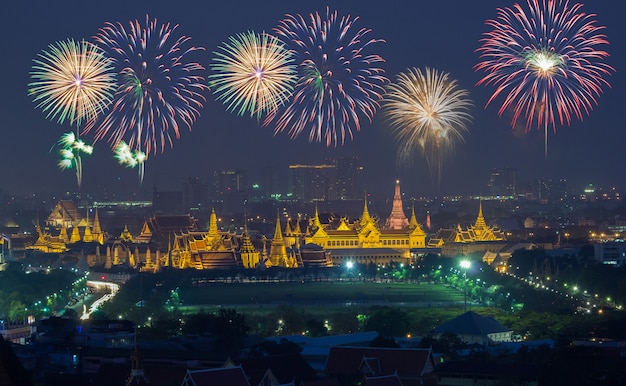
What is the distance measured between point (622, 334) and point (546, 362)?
9135mm

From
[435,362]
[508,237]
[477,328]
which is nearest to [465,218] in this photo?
[508,237]

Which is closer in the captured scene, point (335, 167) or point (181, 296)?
point (181, 296)

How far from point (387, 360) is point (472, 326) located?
13100 mm

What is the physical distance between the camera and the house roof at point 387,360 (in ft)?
140

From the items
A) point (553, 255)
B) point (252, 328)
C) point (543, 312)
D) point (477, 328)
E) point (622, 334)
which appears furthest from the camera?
point (553, 255)

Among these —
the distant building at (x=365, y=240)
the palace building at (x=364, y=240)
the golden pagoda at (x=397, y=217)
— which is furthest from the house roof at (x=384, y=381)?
the golden pagoda at (x=397, y=217)

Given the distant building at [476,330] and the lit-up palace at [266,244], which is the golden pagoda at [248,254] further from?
the distant building at [476,330]

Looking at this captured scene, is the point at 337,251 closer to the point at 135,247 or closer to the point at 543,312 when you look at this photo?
the point at 135,247

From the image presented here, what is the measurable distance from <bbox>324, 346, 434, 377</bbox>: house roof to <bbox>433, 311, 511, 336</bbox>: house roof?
1181 centimetres

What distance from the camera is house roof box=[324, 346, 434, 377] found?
4272cm

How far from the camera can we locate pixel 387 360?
1694 inches

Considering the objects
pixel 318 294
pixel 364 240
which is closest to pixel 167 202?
pixel 364 240

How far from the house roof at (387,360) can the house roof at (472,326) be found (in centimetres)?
1181

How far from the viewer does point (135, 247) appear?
369 ft
